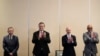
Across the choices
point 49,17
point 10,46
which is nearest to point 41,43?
point 10,46

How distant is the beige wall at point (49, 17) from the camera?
6.23 meters

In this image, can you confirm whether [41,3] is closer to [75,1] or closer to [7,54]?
[75,1]

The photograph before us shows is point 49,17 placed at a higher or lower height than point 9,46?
higher

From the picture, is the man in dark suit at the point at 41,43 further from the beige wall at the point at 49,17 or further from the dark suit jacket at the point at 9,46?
the beige wall at the point at 49,17

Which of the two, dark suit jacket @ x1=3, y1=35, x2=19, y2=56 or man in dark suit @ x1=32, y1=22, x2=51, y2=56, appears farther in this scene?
dark suit jacket @ x1=3, y1=35, x2=19, y2=56

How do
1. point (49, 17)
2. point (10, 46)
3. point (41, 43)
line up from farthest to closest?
point (49, 17) → point (10, 46) → point (41, 43)

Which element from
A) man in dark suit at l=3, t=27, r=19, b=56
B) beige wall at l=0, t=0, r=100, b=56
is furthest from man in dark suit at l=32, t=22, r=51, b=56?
beige wall at l=0, t=0, r=100, b=56

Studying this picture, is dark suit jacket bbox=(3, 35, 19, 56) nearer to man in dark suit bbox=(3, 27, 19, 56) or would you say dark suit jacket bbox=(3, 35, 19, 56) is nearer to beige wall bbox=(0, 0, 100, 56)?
man in dark suit bbox=(3, 27, 19, 56)

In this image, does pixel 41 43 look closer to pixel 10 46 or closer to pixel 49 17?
pixel 10 46

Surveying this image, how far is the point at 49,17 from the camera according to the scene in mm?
6324

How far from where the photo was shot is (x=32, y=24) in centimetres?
628

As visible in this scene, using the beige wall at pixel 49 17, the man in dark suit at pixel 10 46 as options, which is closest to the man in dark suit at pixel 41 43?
the man in dark suit at pixel 10 46

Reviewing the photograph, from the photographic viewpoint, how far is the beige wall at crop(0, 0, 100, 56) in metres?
6.23

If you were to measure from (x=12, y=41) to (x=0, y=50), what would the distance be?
1077 mm
